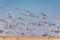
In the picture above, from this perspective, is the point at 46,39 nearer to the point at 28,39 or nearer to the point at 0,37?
the point at 28,39

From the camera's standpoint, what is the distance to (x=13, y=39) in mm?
106562

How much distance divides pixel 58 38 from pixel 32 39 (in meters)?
13.0

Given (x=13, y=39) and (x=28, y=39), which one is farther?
(x=28, y=39)

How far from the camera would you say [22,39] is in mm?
106562

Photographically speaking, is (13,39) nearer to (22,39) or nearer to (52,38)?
(22,39)

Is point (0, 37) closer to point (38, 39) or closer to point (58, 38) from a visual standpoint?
point (38, 39)

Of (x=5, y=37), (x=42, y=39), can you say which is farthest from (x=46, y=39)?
(x=5, y=37)

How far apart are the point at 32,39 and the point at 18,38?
8820 millimetres

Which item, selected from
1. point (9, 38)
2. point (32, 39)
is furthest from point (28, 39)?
point (9, 38)

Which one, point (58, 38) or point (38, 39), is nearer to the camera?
point (58, 38)

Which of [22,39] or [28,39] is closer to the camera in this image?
[22,39]

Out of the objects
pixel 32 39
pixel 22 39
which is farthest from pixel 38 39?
pixel 22 39

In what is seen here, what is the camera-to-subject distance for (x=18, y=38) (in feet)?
355

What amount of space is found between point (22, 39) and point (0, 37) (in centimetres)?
997
